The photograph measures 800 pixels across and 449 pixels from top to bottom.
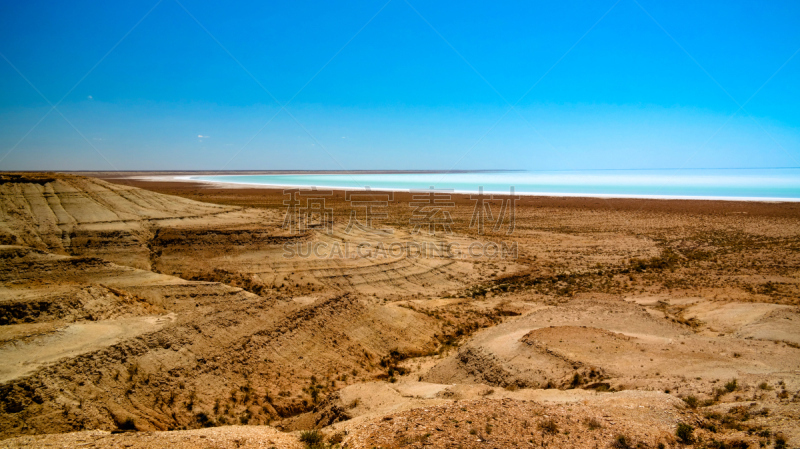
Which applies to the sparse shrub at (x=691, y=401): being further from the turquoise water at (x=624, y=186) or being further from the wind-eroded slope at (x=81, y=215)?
the turquoise water at (x=624, y=186)

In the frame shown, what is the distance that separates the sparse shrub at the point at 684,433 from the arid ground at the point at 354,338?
0.02 metres

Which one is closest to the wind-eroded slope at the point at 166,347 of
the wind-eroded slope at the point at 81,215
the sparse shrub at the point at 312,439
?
the sparse shrub at the point at 312,439

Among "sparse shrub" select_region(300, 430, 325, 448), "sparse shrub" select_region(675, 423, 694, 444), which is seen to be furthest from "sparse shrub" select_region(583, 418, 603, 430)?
"sparse shrub" select_region(300, 430, 325, 448)

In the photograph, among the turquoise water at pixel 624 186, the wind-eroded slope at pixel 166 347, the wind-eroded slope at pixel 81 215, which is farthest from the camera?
the turquoise water at pixel 624 186

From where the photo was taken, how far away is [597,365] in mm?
7957

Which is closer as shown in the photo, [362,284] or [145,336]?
[145,336]

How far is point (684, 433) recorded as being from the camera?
5.24m

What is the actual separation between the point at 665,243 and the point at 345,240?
18421mm

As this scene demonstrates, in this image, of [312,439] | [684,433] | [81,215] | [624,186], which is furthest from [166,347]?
[624,186]

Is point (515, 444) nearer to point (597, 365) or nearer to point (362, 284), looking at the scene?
point (597, 365)

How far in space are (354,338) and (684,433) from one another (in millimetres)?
6958

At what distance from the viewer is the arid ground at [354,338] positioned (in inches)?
221

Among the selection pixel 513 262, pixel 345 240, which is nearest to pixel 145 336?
pixel 345 240

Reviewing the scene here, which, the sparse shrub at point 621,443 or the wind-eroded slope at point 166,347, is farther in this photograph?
the wind-eroded slope at point 166,347
